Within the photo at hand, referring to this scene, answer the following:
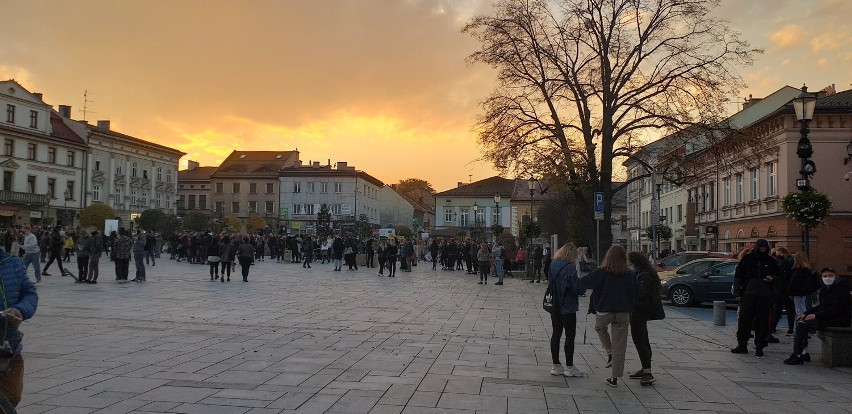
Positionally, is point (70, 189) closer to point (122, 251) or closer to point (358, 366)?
point (122, 251)

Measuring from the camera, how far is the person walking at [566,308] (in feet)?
28.8

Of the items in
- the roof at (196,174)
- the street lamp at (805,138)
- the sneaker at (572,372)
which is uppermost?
the roof at (196,174)

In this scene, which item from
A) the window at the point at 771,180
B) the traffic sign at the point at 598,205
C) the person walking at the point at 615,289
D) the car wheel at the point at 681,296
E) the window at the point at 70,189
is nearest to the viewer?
the person walking at the point at 615,289

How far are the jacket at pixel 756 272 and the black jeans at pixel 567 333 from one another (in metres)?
3.96

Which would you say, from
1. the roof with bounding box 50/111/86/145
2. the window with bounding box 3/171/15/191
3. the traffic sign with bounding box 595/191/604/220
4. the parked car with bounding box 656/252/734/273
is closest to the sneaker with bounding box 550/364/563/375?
the traffic sign with bounding box 595/191/604/220

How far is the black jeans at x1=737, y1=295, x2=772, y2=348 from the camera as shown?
10.9 m

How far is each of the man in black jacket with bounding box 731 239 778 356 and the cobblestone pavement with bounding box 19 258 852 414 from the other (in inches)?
15.3

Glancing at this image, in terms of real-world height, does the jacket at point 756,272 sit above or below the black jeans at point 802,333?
above

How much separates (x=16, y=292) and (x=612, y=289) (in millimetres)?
6308

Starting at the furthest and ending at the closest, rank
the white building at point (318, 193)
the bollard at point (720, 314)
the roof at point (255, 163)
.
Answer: the roof at point (255, 163), the white building at point (318, 193), the bollard at point (720, 314)

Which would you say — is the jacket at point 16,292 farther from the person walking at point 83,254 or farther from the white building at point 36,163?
the white building at point 36,163

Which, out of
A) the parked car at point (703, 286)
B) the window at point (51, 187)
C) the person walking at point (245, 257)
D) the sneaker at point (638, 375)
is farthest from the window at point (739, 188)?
the window at point (51, 187)

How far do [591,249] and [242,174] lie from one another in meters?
77.2

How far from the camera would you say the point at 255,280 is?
25.6 meters
